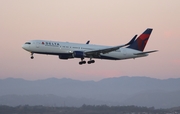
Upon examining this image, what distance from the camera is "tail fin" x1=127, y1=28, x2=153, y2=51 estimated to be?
110 meters

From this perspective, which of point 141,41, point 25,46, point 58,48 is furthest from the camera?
point 141,41

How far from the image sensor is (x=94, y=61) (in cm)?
10019

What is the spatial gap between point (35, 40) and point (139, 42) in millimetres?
31891

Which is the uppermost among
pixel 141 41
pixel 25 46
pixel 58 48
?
pixel 141 41

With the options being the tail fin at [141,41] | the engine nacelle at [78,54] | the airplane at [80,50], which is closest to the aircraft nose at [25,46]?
the airplane at [80,50]

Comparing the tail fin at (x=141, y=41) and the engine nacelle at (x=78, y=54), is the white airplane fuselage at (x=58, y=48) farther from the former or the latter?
the tail fin at (x=141, y=41)

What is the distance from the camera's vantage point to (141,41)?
11250cm

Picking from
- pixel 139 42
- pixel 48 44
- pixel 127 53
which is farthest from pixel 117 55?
pixel 48 44

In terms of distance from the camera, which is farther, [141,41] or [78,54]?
[141,41]

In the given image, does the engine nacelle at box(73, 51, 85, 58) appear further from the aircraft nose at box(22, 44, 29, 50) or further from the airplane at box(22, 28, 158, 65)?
the aircraft nose at box(22, 44, 29, 50)

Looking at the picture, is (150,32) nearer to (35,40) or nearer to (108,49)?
(108,49)

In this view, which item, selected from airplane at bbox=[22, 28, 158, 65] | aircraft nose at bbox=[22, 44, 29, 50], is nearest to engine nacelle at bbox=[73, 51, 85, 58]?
airplane at bbox=[22, 28, 158, 65]

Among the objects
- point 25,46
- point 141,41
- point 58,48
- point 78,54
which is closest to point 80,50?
point 78,54

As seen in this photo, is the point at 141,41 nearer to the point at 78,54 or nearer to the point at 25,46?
the point at 78,54
